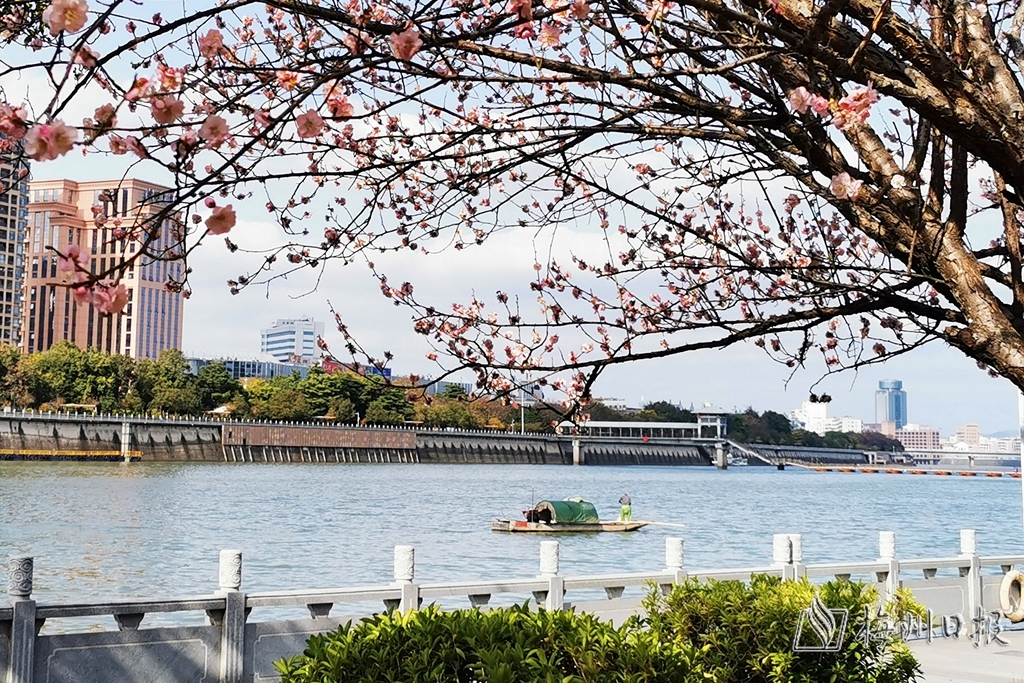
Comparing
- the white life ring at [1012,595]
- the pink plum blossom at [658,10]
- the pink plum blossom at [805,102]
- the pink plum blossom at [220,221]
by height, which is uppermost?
the pink plum blossom at [658,10]

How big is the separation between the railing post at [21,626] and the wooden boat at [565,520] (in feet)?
103

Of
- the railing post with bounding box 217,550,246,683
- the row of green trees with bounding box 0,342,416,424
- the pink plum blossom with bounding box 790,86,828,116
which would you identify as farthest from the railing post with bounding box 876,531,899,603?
the row of green trees with bounding box 0,342,416,424

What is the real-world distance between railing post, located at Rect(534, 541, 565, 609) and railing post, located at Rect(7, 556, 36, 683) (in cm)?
419

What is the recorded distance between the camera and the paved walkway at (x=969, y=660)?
32.4ft

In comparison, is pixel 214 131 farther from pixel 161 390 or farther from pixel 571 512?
pixel 161 390

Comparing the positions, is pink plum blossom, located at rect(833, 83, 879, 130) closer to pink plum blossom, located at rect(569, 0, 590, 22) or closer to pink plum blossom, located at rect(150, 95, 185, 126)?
pink plum blossom, located at rect(569, 0, 590, 22)

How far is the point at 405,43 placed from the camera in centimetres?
352

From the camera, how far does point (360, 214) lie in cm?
522

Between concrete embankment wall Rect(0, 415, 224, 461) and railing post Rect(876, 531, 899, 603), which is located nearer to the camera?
railing post Rect(876, 531, 899, 603)

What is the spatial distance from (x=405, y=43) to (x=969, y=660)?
31.3 ft

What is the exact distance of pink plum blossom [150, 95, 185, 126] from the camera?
3.14 metres

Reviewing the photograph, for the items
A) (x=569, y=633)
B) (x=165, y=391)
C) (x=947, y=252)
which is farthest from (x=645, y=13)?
(x=165, y=391)
